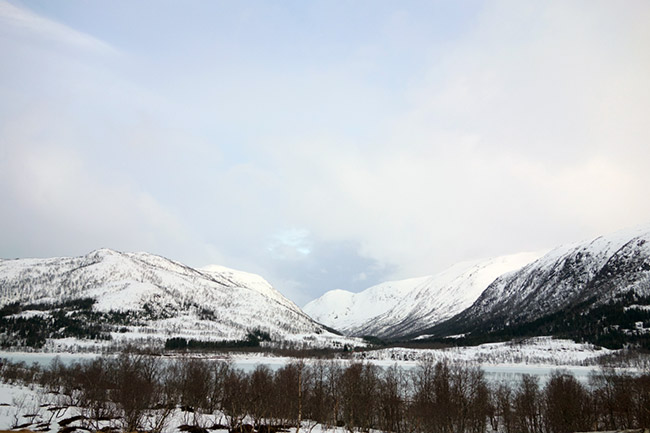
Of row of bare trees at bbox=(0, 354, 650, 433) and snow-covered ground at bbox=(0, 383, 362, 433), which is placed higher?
snow-covered ground at bbox=(0, 383, 362, 433)

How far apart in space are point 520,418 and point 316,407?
141 ft

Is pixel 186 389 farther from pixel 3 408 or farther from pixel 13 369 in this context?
pixel 13 369

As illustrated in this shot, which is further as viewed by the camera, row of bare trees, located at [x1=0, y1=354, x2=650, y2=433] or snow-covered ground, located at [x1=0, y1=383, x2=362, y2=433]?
row of bare trees, located at [x1=0, y1=354, x2=650, y2=433]

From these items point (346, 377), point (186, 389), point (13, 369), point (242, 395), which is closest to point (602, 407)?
point (346, 377)

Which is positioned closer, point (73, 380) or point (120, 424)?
point (120, 424)

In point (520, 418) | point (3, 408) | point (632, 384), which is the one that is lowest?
point (520, 418)

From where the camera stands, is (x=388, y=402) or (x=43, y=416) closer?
(x=43, y=416)

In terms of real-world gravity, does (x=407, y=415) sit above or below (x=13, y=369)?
below

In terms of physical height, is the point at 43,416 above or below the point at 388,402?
above

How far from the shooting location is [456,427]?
261 ft

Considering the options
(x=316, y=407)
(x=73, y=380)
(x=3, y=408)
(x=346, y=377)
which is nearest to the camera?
(x=3, y=408)

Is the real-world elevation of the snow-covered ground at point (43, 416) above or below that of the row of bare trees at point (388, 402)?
above

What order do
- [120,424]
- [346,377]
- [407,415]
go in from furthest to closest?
1. [346,377]
2. [407,415]
3. [120,424]

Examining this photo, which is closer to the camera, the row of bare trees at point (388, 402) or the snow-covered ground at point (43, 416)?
the snow-covered ground at point (43, 416)
